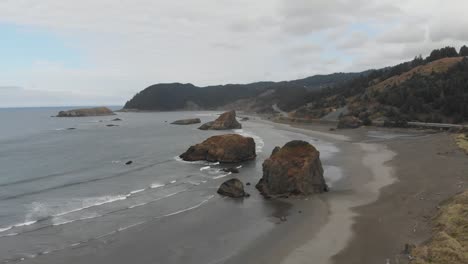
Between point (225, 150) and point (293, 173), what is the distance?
66.5 feet

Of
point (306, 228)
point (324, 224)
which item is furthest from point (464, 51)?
point (306, 228)

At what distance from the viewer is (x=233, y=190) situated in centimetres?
3459

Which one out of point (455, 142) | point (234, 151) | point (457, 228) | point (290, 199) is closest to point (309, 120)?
point (455, 142)

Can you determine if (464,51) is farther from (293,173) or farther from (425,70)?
(293,173)

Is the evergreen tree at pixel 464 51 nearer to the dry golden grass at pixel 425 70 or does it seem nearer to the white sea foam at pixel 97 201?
the dry golden grass at pixel 425 70

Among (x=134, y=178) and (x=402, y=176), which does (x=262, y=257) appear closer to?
(x=402, y=176)

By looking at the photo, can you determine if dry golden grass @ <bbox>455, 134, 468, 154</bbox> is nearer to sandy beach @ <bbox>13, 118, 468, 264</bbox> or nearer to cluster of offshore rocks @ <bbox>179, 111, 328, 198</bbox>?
sandy beach @ <bbox>13, 118, 468, 264</bbox>

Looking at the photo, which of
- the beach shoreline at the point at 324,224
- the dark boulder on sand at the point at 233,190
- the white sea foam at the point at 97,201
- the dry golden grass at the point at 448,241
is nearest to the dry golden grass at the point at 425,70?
the beach shoreline at the point at 324,224

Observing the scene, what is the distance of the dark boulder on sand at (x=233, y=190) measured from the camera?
3431cm

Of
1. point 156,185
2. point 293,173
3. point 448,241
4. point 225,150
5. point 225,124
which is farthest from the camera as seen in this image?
point 225,124

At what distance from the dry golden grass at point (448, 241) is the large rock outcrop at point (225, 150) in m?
31.6

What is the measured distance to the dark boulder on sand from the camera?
34312 millimetres

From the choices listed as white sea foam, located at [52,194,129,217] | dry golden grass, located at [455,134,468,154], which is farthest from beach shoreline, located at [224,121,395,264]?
white sea foam, located at [52,194,129,217]

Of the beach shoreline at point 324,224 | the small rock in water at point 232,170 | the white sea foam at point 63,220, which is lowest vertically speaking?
the white sea foam at point 63,220
